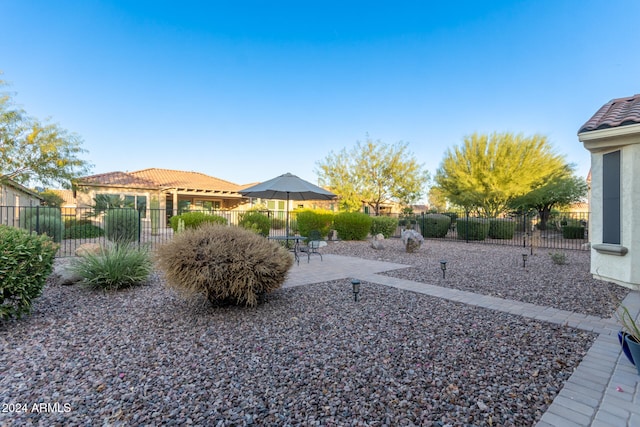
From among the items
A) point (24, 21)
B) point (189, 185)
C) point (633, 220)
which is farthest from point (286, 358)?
point (189, 185)

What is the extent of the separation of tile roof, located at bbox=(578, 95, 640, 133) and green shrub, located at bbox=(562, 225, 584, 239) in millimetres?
13323

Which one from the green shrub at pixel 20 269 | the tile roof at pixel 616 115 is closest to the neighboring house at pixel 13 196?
the green shrub at pixel 20 269

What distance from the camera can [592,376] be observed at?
2777mm

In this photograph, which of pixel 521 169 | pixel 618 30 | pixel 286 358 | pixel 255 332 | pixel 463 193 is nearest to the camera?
pixel 286 358

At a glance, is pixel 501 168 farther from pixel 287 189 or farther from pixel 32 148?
pixel 32 148

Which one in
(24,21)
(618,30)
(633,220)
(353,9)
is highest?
(353,9)

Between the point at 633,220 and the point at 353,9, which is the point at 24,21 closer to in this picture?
the point at 353,9

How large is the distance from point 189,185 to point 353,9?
58.4ft

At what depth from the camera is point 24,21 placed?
10.6 meters

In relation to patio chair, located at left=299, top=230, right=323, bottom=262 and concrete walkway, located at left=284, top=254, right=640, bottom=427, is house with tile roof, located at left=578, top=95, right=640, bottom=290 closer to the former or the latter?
concrete walkway, located at left=284, top=254, right=640, bottom=427

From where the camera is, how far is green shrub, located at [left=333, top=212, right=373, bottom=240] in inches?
604

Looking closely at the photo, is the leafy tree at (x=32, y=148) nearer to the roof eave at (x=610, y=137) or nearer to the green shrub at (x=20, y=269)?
the green shrub at (x=20, y=269)

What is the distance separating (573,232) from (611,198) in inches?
570

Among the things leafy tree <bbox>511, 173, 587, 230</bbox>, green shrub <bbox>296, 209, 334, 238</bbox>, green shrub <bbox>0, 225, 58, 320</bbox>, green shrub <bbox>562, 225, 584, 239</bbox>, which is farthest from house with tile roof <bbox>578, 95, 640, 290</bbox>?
leafy tree <bbox>511, 173, 587, 230</bbox>
